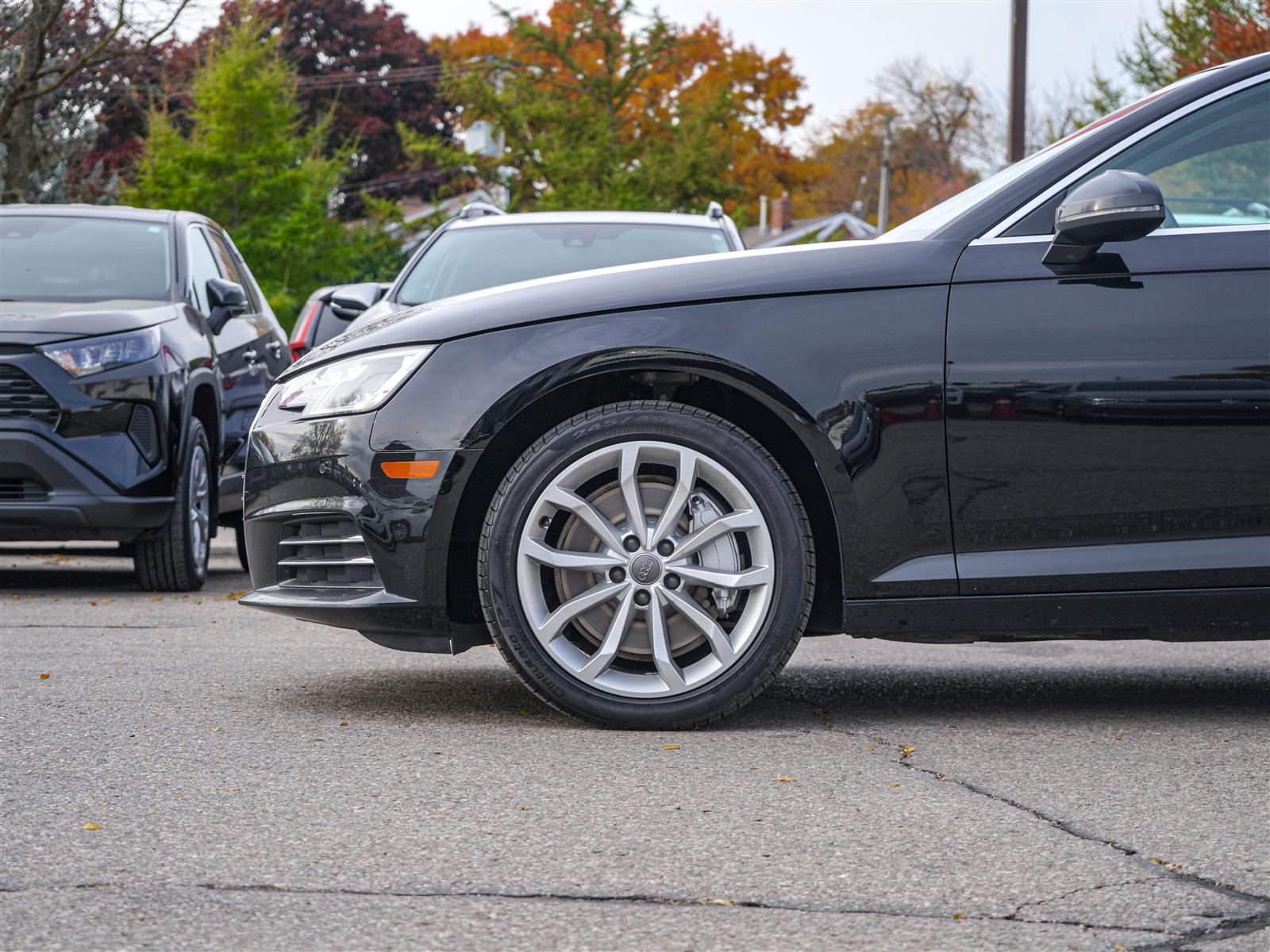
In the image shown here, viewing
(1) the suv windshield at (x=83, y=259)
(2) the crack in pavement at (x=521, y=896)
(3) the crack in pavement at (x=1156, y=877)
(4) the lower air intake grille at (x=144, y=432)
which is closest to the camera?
(3) the crack in pavement at (x=1156, y=877)

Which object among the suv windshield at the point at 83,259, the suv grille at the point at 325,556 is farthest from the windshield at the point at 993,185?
the suv windshield at the point at 83,259

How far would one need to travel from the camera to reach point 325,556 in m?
4.21

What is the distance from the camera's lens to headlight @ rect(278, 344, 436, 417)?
13.5 ft

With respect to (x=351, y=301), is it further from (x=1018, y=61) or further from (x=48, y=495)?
(x=1018, y=61)

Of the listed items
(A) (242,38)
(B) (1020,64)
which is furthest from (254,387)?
(A) (242,38)

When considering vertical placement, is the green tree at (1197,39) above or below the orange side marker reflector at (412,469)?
above

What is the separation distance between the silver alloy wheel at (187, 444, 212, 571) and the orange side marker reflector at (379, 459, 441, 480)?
11.9ft

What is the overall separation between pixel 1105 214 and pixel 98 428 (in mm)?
4624

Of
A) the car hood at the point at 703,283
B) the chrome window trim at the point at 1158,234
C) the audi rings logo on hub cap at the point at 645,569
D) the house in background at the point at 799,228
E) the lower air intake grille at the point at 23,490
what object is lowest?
the lower air intake grille at the point at 23,490

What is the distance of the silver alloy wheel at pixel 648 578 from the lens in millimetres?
3998

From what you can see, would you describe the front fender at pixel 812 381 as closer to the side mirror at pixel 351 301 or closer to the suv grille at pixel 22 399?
the suv grille at pixel 22 399

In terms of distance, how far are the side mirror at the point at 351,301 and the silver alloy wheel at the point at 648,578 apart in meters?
4.16

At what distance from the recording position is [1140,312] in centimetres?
404

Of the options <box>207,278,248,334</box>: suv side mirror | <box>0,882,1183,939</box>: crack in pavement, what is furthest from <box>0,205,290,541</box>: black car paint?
<box>0,882,1183,939</box>: crack in pavement
